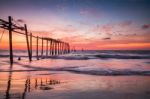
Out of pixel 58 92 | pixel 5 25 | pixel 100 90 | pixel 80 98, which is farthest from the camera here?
pixel 5 25

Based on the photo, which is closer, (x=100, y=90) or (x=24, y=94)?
(x=24, y=94)

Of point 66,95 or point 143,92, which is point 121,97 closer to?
point 143,92

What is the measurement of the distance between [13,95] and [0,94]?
0.36 metres

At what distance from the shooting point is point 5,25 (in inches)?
712

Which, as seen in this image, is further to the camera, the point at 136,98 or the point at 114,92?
the point at 114,92

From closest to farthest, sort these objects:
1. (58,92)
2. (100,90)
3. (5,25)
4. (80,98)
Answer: (80,98)
(58,92)
(100,90)
(5,25)

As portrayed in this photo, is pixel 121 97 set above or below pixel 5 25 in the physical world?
below

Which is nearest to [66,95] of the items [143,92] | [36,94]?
[36,94]

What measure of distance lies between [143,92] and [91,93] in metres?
1.49

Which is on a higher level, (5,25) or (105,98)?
(5,25)

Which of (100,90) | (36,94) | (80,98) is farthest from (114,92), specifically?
(36,94)

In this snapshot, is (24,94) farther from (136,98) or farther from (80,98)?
(136,98)

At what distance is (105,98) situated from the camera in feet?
18.7

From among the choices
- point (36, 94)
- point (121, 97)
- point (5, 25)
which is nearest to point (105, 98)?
point (121, 97)
